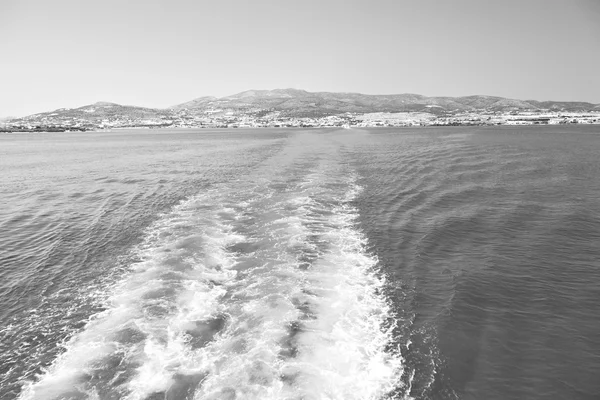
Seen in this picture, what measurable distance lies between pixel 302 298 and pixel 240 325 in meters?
2.49

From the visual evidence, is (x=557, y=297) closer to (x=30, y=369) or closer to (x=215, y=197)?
(x=30, y=369)

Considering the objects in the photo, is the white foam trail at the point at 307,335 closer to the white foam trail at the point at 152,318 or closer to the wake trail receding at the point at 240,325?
the wake trail receding at the point at 240,325

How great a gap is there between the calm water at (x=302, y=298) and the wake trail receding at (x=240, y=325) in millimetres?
56

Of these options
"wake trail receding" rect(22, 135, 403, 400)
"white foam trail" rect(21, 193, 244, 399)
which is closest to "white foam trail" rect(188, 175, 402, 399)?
"wake trail receding" rect(22, 135, 403, 400)

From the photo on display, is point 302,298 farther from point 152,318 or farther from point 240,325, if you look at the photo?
point 152,318

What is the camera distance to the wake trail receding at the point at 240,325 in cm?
787

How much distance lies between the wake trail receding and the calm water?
56mm

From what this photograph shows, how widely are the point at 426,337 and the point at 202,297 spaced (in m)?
7.66

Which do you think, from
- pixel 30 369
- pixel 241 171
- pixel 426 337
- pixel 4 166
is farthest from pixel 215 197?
pixel 4 166

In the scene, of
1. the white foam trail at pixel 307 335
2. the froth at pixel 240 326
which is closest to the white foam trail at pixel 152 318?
the froth at pixel 240 326

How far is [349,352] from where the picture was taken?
905 cm

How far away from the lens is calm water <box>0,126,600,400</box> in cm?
823

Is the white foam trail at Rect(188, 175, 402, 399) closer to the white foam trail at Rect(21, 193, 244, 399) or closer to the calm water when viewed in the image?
the calm water

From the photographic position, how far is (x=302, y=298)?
11.5 metres
